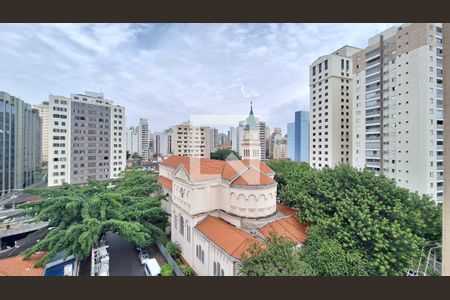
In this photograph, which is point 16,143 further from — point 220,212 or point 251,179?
point 251,179

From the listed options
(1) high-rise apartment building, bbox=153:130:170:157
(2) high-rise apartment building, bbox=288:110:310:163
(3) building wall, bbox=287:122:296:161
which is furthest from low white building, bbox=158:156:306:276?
(1) high-rise apartment building, bbox=153:130:170:157

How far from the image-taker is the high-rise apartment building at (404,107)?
1609cm

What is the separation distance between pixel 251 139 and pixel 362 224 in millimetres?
8162

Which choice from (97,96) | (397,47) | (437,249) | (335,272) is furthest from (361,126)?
(97,96)

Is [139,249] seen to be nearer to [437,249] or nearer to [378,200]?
[378,200]

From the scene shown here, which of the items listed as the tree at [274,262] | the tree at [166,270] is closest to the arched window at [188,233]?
the tree at [166,270]

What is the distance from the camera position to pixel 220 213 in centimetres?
1070

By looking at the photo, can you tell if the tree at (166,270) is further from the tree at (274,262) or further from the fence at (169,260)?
the tree at (274,262)

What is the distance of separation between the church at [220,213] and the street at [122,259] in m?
2.30

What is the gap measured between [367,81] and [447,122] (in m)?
19.1

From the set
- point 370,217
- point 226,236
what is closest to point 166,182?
point 226,236

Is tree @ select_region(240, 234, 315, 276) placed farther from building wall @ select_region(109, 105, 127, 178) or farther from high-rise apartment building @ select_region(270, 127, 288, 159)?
high-rise apartment building @ select_region(270, 127, 288, 159)

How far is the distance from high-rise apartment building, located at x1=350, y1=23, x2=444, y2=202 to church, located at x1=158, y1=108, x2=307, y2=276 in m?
13.6

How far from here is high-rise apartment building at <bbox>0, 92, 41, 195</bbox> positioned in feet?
63.8
